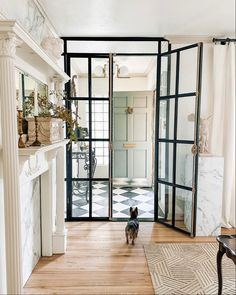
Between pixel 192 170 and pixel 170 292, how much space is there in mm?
1476

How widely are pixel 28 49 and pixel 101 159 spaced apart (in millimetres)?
2242

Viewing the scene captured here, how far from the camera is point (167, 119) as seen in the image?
3.47 meters

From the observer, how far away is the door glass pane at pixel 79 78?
3535 mm

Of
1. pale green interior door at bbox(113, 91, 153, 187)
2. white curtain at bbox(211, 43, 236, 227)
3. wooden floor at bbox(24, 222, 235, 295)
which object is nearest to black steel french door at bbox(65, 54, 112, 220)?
wooden floor at bbox(24, 222, 235, 295)

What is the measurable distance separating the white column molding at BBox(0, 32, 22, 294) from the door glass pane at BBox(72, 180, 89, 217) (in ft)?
7.28

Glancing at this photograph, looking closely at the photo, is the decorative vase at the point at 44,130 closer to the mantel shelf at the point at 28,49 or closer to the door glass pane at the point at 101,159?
the mantel shelf at the point at 28,49

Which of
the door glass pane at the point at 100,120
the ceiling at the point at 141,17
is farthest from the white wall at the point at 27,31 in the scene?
the door glass pane at the point at 100,120

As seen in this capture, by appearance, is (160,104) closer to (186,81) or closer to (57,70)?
(186,81)

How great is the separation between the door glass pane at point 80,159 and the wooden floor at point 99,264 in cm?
75

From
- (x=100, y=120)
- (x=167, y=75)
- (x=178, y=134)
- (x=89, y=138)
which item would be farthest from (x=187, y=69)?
(x=89, y=138)

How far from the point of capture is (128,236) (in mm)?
3047

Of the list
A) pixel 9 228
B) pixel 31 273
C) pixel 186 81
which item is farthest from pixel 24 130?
pixel 186 81

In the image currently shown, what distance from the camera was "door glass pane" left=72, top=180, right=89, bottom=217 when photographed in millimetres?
3689

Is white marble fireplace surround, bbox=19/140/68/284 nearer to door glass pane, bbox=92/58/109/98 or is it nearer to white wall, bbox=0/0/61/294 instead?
white wall, bbox=0/0/61/294
